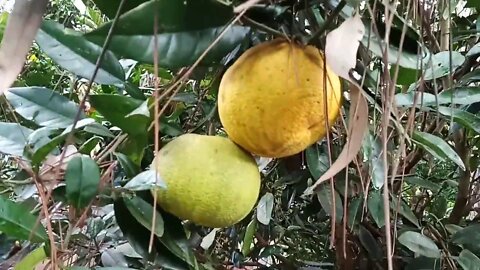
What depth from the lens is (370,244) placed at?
2.42 ft

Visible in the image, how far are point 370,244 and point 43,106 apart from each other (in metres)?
0.40

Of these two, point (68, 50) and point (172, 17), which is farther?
point (68, 50)

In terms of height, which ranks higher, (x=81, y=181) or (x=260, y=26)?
(x=260, y=26)

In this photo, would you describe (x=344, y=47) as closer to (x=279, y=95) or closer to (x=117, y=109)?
(x=279, y=95)

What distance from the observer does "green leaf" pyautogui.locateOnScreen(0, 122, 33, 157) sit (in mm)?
538

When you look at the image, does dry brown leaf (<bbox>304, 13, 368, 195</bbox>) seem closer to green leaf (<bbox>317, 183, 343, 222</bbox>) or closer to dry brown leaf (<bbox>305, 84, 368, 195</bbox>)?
dry brown leaf (<bbox>305, 84, 368, 195</bbox>)

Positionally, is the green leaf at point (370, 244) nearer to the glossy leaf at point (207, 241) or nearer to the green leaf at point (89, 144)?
the glossy leaf at point (207, 241)

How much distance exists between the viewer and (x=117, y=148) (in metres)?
0.57

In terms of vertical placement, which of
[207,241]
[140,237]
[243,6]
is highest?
[243,6]

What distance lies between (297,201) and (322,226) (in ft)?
0.16

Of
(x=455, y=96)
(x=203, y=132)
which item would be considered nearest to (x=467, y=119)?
(x=455, y=96)

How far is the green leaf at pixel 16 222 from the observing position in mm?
494

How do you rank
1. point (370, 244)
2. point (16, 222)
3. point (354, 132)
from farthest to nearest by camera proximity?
point (370, 244)
point (16, 222)
point (354, 132)

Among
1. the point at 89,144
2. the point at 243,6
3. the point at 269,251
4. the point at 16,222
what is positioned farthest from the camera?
the point at 269,251
